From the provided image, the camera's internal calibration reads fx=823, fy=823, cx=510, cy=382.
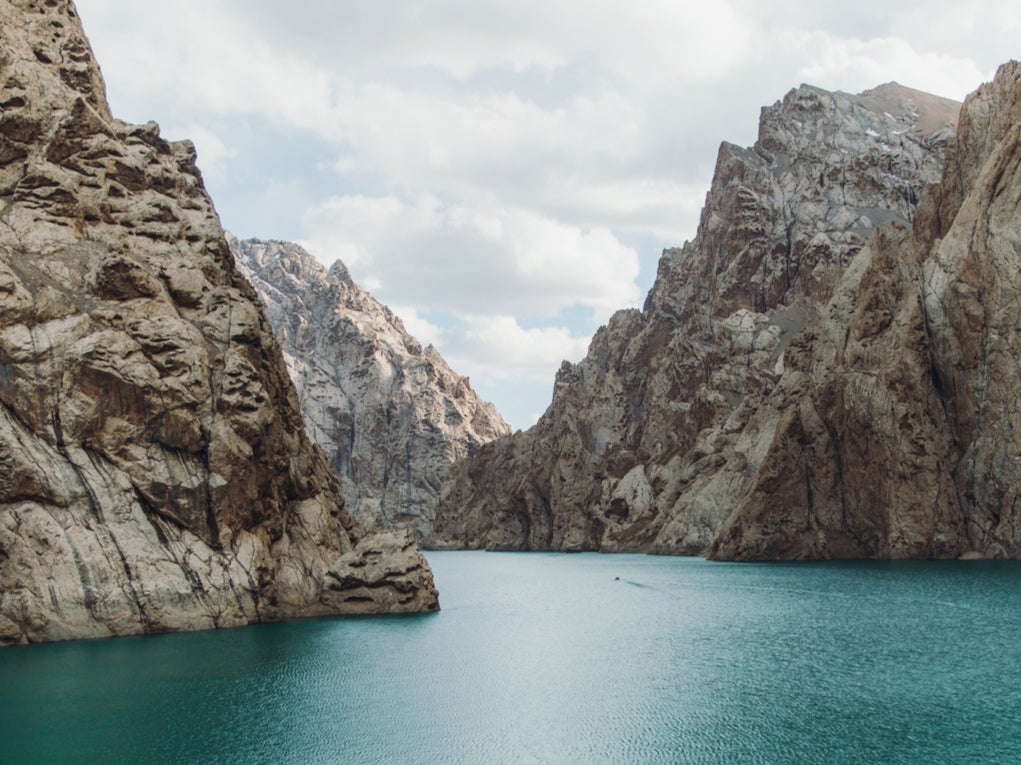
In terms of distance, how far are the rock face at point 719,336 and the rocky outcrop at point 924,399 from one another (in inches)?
770

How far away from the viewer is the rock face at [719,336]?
140250 millimetres

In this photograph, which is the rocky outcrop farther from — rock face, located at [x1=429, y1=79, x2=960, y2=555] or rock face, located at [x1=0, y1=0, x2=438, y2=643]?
rock face, located at [x1=0, y1=0, x2=438, y2=643]

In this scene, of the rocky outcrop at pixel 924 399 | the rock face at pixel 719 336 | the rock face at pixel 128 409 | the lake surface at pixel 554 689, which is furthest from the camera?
the rock face at pixel 719 336

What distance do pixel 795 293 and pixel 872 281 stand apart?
61098 millimetres

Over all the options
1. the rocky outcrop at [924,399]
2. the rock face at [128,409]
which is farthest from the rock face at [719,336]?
the rock face at [128,409]

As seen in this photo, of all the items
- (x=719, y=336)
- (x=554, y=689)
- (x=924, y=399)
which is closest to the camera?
(x=554, y=689)

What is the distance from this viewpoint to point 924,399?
90.1 meters

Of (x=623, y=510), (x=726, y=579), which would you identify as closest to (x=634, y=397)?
(x=623, y=510)

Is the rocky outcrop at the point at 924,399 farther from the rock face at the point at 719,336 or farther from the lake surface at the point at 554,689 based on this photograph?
the lake surface at the point at 554,689

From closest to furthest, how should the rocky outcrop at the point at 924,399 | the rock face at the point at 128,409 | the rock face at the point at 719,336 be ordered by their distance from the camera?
the rock face at the point at 128,409 → the rocky outcrop at the point at 924,399 → the rock face at the point at 719,336

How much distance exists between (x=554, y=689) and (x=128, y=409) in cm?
2744

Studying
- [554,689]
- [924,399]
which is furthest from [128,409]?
[924,399]

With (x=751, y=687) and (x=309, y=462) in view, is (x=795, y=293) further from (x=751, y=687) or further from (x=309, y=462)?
(x=751, y=687)

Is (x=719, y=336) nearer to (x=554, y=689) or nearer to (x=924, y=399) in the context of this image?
(x=924, y=399)
